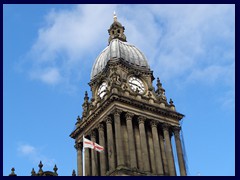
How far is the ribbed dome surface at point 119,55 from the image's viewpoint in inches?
2498

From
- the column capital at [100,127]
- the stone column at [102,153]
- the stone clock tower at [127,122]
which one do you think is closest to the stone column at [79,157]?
the stone clock tower at [127,122]

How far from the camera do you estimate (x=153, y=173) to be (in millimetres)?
50969

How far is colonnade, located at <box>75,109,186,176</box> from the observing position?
50938mm

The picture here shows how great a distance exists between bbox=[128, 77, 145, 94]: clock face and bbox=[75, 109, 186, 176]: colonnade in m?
6.40

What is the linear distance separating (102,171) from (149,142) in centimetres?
702

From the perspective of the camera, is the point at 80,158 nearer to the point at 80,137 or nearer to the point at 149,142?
the point at 80,137

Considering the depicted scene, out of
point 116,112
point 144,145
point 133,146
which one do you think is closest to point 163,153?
point 144,145

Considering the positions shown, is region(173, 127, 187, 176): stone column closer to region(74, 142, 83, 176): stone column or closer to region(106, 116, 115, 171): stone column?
region(106, 116, 115, 171): stone column

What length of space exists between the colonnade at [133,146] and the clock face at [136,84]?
640 centimetres

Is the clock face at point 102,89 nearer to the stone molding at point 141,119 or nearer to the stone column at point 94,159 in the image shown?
the stone column at point 94,159

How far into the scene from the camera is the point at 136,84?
61.2 metres

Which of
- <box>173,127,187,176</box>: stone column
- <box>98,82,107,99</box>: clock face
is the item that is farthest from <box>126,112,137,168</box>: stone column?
<box>98,82,107,99</box>: clock face

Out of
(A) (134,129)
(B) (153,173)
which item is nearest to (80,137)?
(A) (134,129)

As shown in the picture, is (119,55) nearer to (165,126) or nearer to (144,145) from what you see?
(165,126)
